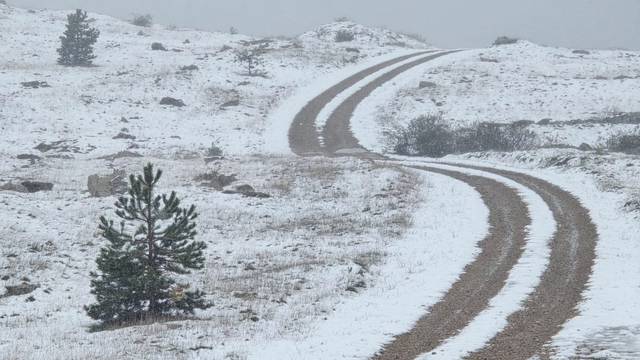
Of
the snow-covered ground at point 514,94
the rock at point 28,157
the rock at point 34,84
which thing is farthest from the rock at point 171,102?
the rock at point 28,157

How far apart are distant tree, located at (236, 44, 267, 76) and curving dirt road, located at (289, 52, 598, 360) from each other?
30.5 meters

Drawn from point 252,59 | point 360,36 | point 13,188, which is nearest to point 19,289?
point 13,188

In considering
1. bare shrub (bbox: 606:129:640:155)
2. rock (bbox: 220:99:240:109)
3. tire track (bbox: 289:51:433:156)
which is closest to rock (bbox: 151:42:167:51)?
rock (bbox: 220:99:240:109)

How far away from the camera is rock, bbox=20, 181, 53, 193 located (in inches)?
1030

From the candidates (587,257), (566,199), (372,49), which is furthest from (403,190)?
(372,49)

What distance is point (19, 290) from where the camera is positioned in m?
16.6

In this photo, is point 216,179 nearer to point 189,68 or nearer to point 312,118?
point 312,118

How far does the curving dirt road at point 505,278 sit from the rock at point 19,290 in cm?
992

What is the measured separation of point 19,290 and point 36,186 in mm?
10926

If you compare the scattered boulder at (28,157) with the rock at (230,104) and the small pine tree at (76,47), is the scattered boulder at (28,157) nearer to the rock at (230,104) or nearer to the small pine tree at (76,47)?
the rock at (230,104)

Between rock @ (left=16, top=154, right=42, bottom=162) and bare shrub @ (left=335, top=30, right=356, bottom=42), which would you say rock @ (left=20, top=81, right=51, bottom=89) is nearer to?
rock @ (left=16, top=154, right=42, bottom=162)

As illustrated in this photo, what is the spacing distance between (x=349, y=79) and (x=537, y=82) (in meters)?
15.5

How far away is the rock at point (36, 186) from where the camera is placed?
1030 inches

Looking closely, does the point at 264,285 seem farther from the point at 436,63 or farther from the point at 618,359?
the point at 436,63
